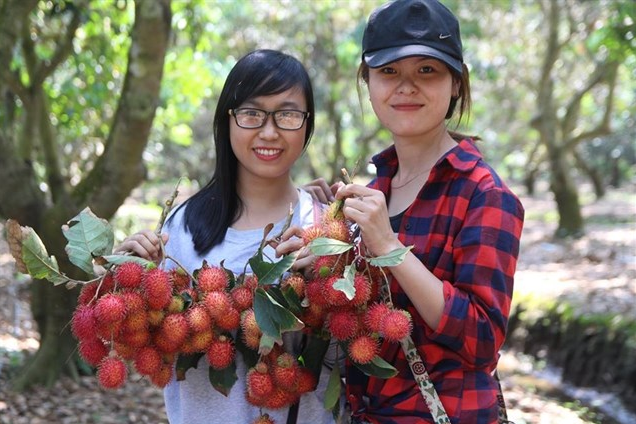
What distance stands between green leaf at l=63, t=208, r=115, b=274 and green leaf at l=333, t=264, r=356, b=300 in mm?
580

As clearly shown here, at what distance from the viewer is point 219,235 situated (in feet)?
6.21

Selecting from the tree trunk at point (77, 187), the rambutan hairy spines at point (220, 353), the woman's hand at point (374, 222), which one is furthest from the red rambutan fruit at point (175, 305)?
the tree trunk at point (77, 187)

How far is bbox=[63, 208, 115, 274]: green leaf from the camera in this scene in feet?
5.37

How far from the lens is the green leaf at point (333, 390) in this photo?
1667mm

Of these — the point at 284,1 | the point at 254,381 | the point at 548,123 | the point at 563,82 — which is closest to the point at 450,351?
the point at 254,381

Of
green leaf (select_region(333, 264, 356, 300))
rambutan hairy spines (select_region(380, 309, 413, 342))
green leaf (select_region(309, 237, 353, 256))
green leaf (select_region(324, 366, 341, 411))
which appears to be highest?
green leaf (select_region(309, 237, 353, 256))

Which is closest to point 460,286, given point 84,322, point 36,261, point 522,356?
point 84,322

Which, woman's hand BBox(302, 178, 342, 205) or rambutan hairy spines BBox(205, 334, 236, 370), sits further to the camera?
woman's hand BBox(302, 178, 342, 205)

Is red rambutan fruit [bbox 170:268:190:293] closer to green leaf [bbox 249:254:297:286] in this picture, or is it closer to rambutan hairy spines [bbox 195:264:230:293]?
rambutan hairy spines [bbox 195:264:230:293]

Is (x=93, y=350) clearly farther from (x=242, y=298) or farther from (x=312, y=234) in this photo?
(x=312, y=234)

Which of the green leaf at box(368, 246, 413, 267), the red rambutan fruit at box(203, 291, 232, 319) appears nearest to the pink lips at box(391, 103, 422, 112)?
the green leaf at box(368, 246, 413, 267)

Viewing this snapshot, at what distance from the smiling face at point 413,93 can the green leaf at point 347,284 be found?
372mm

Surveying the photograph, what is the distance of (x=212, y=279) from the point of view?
5.36 feet

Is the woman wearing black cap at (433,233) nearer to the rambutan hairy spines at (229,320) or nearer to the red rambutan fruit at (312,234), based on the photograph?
the red rambutan fruit at (312,234)
